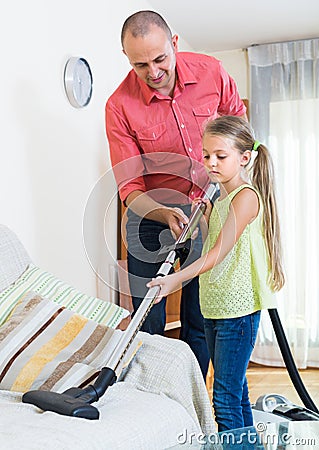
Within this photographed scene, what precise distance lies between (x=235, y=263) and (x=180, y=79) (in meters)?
0.71

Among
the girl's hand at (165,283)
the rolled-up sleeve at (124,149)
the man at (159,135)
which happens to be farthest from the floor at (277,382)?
the girl's hand at (165,283)

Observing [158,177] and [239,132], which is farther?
[158,177]

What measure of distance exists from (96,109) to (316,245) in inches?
73.7

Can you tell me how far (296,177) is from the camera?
450cm

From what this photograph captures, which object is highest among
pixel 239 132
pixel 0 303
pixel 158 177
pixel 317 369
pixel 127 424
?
pixel 239 132

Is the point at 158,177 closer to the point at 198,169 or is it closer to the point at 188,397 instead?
the point at 198,169

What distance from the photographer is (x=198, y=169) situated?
2.10m

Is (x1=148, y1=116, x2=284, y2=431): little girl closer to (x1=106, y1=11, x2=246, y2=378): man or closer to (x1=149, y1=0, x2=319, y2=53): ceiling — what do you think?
(x1=106, y1=11, x2=246, y2=378): man

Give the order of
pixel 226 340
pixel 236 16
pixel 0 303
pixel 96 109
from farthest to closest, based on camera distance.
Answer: pixel 236 16 → pixel 96 109 → pixel 226 340 → pixel 0 303

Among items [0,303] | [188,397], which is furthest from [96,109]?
[188,397]

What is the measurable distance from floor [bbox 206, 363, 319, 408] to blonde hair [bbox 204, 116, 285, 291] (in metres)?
1.54

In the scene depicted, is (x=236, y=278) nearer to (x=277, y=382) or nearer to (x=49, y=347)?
(x=49, y=347)

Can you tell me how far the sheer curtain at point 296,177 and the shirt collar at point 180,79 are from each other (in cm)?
224

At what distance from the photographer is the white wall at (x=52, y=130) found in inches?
102
